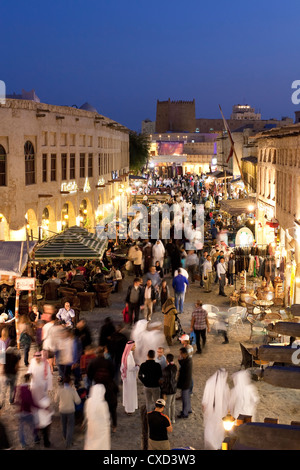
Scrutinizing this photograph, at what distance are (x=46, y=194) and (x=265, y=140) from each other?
10629 millimetres

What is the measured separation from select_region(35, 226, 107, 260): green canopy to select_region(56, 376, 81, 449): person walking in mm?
8466

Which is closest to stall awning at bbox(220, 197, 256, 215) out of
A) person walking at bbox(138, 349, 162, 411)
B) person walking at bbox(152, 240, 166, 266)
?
person walking at bbox(152, 240, 166, 266)

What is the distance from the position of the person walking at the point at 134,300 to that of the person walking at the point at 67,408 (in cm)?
677

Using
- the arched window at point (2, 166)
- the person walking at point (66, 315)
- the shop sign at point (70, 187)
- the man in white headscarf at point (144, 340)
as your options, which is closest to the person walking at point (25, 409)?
the man in white headscarf at point (144, 340)

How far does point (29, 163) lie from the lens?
2494 centimetres

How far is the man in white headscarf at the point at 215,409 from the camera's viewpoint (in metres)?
9.23

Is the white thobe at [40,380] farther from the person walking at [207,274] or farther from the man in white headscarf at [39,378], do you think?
the person walking at [207,274]

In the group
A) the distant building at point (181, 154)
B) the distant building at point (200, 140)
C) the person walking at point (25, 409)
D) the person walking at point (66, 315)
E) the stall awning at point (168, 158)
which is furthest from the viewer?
the distant building at point (181, 154)

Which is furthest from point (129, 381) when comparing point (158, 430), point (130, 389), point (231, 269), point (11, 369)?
point (231, 269)

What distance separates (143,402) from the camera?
11.2 meters

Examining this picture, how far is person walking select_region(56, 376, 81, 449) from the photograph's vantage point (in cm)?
902

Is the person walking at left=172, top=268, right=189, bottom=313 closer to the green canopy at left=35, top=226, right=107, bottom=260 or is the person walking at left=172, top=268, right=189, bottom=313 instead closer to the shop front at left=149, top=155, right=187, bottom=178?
the green canopy at left=35, top=226, right=107, bottom=260
